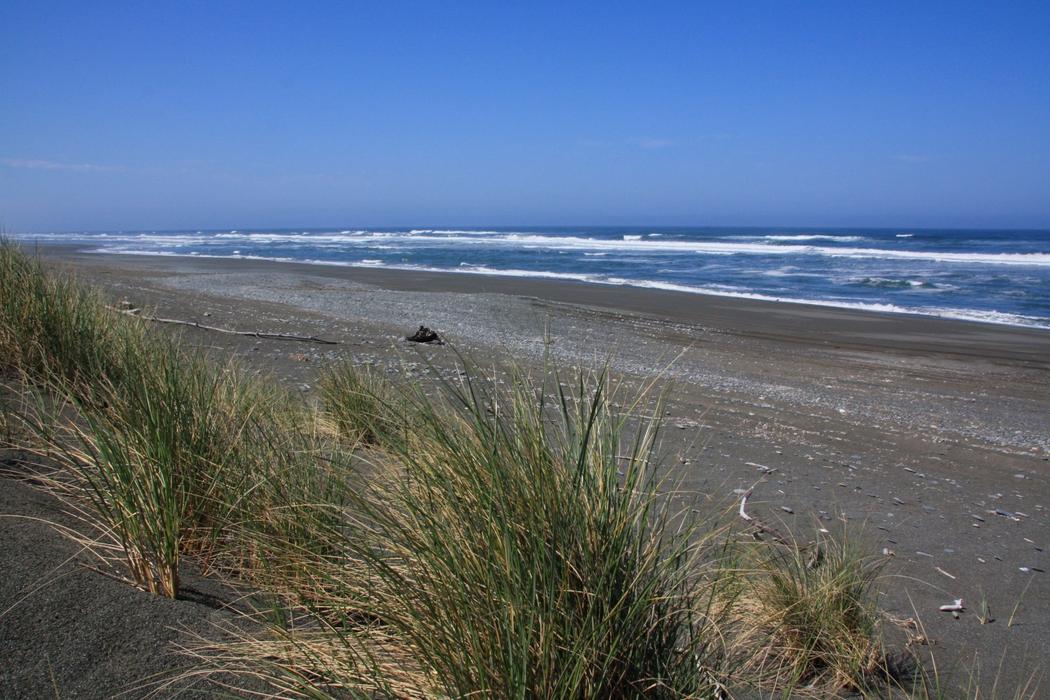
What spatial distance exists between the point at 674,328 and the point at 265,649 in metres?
13.4

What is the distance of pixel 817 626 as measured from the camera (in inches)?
125

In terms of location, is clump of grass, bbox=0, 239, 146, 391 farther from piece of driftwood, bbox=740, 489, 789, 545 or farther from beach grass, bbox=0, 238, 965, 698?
piece of driftwood, bbox=740, 489, 789, 545

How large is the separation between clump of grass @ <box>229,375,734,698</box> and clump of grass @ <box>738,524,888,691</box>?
852 millimetres

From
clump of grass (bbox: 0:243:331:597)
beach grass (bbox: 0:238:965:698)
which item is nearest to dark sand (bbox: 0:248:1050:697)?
clump of grass (bbox: 0:243:331:597)

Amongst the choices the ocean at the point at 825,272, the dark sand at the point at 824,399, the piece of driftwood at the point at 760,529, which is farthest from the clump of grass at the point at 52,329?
the ocean at the point at 825,272

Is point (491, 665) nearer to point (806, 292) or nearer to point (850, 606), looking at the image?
point (850, 606)

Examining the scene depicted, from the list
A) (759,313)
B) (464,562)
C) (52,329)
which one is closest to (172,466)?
(464,562)

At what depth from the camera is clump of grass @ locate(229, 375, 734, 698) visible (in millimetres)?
2008

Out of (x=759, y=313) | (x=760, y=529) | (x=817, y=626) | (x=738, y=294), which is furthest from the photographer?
(x=738, y=294)

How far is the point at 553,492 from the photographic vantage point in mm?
2197

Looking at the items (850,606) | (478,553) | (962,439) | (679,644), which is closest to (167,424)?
(478,553)

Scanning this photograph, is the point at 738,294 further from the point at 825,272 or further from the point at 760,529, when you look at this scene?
the point at 760,529

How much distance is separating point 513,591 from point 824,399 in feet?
25.6

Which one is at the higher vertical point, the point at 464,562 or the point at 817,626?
the point at 464,562
